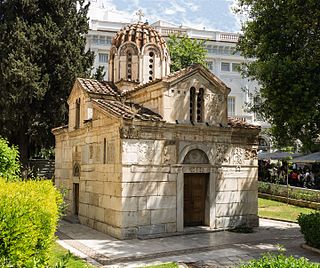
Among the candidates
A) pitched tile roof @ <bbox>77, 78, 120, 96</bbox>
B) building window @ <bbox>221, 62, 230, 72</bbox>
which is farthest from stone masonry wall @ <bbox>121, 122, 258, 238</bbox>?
building window @ <bbox>221, 62, 230, 72</bbox>

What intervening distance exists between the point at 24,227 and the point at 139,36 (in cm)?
1336

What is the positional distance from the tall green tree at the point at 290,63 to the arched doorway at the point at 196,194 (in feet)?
9.69

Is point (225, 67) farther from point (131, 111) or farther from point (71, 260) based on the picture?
point (71, 260)

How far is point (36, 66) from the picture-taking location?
21297mm

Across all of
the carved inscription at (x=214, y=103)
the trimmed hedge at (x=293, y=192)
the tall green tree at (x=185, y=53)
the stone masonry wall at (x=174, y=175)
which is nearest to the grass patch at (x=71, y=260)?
the stone masonry wall at (x=174, y=175)

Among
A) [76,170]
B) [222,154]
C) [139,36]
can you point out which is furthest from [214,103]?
[76,170]

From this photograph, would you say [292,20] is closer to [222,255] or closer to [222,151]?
[222,151]

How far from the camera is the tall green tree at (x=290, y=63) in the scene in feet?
38.2

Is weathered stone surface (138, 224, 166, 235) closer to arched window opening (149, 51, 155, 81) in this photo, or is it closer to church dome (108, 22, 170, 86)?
church dome (108, 22, 170, 86)

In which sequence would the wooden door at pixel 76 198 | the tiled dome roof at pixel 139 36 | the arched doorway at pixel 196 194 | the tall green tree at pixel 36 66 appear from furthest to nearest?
1. the tall green tree at pixel 36 66
2. the tiled dome roof at pixel 139 36
3. the wooden door at pixel 76 198
4. the arched doorway at pixel 196 194

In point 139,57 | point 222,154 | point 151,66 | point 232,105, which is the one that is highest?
point 232,105

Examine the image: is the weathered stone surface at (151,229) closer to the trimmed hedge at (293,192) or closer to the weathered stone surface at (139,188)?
the weathered stone surface at (139,188)

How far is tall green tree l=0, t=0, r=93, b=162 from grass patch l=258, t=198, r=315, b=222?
12450 millimetres

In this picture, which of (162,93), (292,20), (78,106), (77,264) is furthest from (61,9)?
(77,264)
